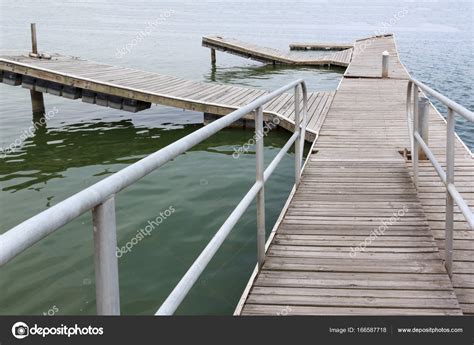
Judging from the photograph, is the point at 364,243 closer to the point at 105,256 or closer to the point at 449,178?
the point at 449,178

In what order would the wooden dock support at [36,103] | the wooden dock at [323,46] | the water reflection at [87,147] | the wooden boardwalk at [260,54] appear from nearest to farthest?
the water reflection at [87,147]
the wooden dock support at [36,103]
the wooden boardwalk at [260,54]
the wooden dock at [323,46]

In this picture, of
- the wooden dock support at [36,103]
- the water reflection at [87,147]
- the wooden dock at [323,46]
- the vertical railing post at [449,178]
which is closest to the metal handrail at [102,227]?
the vertical railing post at [449,178]

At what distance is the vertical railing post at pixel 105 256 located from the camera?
1598mm

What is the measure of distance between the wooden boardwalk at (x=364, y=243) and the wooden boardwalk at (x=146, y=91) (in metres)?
3.44

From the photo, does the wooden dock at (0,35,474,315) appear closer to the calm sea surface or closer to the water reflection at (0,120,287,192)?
the water reflection at (0,120,287,192)

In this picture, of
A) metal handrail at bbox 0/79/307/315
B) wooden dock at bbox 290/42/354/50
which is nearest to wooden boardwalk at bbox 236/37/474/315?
metal handrail at bbox 0/79/307/315

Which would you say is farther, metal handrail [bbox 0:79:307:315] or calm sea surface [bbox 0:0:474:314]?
calm sea surface [bbox 0:0:474:314]

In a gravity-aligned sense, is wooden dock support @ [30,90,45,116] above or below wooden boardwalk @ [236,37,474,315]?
above

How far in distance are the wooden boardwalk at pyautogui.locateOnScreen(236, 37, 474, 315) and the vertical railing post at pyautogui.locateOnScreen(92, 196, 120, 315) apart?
1781 mm

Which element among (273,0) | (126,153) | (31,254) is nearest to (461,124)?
(126,153)

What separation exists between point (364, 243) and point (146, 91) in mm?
7600

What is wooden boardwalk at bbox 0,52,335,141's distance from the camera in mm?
10828

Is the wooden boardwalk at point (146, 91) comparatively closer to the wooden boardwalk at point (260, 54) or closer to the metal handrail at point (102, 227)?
the metal handrail at point (102, 227)
